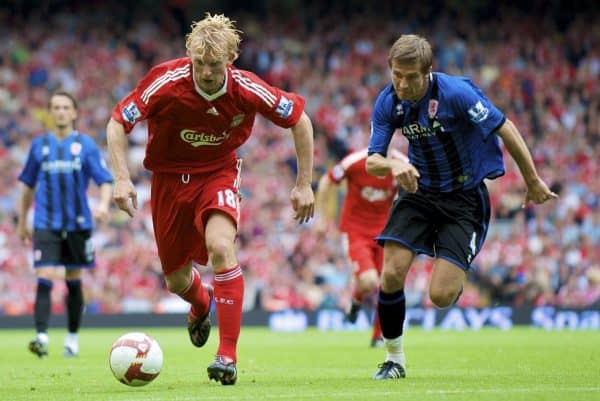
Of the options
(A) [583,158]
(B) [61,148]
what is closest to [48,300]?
(B) [61,148]

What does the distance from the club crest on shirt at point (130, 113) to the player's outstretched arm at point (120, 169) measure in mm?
70

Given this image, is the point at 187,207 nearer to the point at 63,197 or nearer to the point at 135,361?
the point at 135,361

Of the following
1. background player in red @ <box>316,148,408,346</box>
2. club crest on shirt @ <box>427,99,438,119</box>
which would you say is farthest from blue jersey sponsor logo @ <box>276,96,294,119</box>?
background player in red @ <box>316,148,408,346</box>

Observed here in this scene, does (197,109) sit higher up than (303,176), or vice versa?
(197,109)

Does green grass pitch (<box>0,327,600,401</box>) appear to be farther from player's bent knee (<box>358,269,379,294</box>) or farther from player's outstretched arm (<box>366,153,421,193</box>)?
player's outstretched arm (<box>366,153,421,193</box>)

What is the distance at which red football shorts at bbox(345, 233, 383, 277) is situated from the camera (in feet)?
44.8

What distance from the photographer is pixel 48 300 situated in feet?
40.7

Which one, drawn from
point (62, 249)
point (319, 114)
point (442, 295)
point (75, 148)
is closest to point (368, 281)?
point (62, 249)

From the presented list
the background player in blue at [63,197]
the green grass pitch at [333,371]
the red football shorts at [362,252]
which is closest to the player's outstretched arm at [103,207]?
the background player in blue at [63,197]

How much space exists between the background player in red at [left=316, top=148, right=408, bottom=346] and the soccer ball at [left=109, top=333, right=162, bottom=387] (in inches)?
232

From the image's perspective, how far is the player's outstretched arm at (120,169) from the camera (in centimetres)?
767

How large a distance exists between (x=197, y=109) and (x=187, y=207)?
2.85ft

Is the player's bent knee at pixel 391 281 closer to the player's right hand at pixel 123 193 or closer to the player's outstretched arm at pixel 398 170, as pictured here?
the player's outstretched arm at pixel 398 170

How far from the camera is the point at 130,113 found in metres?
8.12
